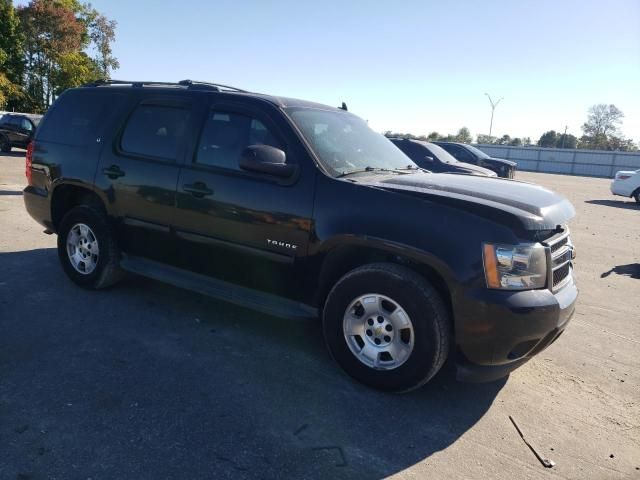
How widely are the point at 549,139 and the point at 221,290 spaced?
102m

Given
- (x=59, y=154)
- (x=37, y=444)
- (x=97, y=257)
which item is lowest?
(x=37, y=444)

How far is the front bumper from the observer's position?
2955 millimetres

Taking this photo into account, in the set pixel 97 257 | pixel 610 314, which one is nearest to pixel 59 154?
pixel 97 257

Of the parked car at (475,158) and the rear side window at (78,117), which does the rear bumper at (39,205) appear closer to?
the rear side window at (78,117)

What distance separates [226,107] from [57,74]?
43910 millimetres

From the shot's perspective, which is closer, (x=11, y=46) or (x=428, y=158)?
(x=428, y=158)

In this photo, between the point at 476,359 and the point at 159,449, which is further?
the point at 476,359

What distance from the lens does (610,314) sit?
5305 mm

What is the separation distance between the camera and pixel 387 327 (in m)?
3.34

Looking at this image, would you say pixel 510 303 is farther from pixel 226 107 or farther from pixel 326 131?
pixel 226 107

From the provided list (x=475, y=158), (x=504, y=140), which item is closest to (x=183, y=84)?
(x=475, y=158)

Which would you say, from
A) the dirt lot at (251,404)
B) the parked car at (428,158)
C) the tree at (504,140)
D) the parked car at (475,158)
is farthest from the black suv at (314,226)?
the tree at (504,140)

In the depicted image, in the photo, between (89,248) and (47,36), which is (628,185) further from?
(47,36)

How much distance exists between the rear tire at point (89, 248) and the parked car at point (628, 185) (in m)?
18.6
